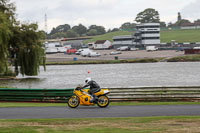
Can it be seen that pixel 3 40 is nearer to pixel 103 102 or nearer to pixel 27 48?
pixel 27 48

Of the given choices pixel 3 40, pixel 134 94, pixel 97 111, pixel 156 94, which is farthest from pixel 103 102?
pixel 3 40

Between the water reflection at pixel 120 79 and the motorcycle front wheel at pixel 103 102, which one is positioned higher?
the motorcycle front wheel at pixel 103 102

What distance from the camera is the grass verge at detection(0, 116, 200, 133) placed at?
12.9m

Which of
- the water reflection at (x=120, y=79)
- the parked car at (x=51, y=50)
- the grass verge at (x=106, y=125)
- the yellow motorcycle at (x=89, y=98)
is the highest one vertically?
the parked car at (x=51, y=50)

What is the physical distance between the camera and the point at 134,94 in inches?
892

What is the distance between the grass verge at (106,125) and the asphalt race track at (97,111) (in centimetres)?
141

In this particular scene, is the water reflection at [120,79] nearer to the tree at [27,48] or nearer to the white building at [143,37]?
the tree at [27,48]

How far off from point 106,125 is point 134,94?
348 inches

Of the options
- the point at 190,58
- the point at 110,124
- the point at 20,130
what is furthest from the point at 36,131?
the point at 190,58

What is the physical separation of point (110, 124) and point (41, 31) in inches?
1684

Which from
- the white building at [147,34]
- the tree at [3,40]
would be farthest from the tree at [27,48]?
the white building at [147,34]

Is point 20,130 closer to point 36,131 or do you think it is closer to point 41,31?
point 36,131

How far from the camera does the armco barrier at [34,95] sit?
23266 millimetres

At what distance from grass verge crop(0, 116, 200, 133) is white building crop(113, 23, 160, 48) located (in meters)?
166
